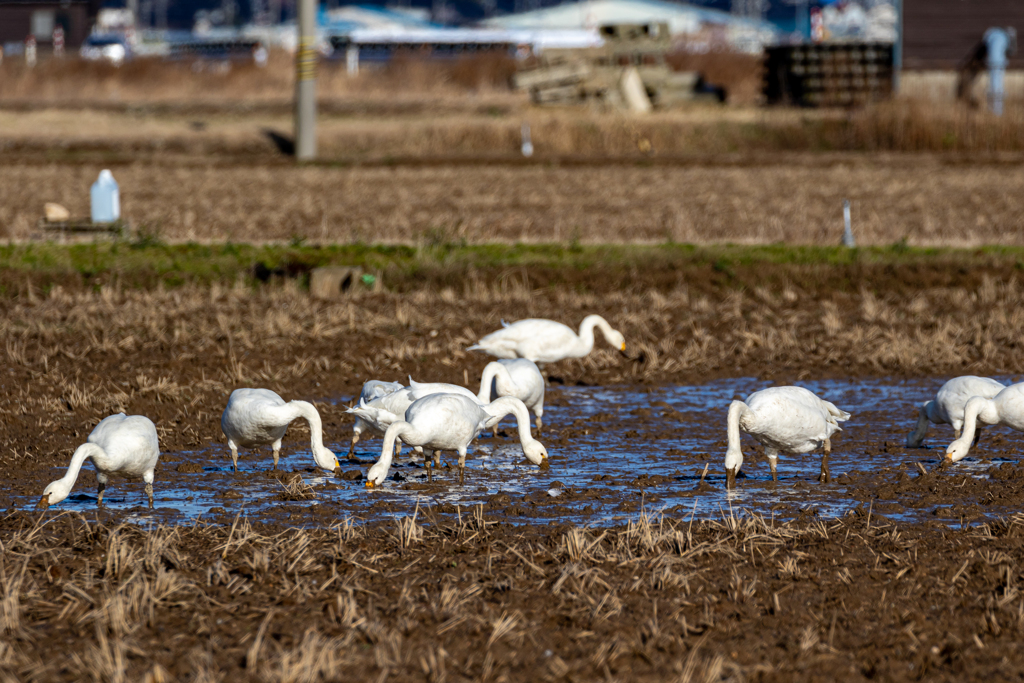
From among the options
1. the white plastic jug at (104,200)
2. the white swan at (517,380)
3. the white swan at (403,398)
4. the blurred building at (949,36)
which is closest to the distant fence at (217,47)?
the blurred building at (949,36)

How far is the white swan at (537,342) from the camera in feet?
A: 35.2

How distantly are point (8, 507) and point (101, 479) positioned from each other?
51cm

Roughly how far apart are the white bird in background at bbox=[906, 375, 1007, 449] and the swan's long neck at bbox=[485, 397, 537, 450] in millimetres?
2598

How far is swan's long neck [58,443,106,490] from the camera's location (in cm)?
678

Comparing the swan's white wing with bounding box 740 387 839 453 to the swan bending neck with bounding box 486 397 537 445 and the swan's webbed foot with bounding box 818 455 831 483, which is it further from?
the swan bending neck with bounding box 486 397 537 445

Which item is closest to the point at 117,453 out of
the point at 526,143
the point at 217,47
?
the point at 526,143

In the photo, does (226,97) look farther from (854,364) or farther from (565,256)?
(854,364)

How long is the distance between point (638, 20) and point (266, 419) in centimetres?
9815

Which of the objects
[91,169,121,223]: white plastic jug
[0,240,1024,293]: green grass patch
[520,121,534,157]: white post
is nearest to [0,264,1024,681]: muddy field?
[0,240,1024,293]: green grass patch

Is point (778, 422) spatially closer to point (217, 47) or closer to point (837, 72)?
point (837, 72)

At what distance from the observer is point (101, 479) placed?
7320 millimetres

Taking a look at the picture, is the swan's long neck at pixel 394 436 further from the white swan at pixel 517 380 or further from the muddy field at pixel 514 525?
the white swan at pixel 517 380

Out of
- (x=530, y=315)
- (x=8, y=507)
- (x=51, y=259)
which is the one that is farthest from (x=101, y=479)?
(x=51, y=259)

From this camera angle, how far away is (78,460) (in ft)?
22.4
